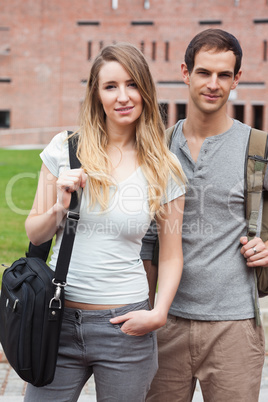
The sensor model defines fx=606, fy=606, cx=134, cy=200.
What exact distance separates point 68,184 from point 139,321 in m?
0.55

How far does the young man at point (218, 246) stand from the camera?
→ 2477 mm

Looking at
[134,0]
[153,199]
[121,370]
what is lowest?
[121,370]

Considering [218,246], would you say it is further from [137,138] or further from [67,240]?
[67,240]

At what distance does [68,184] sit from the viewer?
2.04 m

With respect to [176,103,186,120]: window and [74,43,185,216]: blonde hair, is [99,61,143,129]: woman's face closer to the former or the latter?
[74,43,185,216]: blonde hair

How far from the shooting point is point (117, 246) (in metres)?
2.18

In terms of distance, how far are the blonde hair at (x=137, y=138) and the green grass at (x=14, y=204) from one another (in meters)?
4.80

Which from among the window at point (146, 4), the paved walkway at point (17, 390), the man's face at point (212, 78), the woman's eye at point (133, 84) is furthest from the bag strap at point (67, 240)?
the window at point (146, 4)

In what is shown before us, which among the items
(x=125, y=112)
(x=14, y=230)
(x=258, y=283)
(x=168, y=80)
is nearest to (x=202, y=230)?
(x=258, y=283)

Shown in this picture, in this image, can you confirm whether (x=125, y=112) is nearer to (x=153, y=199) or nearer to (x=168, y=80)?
(x=153, y=199)

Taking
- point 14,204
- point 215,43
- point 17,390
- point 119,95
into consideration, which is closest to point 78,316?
point 119,95

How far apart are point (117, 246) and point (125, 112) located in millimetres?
502

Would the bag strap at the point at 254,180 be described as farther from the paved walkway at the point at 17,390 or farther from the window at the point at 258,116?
the window at the point at 258,116

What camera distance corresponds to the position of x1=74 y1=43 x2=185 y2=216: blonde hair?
221 centimetres
